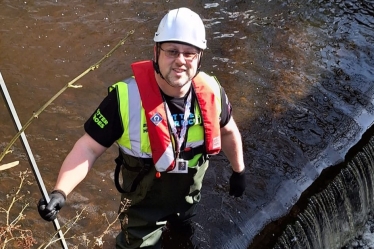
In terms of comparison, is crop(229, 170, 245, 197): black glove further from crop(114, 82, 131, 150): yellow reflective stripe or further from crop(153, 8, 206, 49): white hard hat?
crop(153, 8, 206, 49): white hard hat

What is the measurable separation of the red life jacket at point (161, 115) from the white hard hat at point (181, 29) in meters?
0.25

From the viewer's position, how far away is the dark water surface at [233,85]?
12.3 feet

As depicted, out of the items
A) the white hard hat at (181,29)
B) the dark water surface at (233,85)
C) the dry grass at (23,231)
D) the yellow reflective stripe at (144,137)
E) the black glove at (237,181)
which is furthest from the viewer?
the dark water surface at (233,85)

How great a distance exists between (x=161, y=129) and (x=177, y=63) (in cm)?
37

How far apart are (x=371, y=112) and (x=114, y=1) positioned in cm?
396

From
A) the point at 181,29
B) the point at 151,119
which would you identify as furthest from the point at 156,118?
the point at 181,29

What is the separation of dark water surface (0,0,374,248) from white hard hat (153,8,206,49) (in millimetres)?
1696

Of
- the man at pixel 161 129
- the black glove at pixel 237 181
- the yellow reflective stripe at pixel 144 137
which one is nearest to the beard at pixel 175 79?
the man at pixel 161 129

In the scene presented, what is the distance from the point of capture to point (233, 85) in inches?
207

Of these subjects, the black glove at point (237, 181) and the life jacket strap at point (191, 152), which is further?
the black glove at point (237, 181)

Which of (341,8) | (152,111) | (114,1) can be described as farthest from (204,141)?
(341,8)

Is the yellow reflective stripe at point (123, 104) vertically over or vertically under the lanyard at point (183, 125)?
over

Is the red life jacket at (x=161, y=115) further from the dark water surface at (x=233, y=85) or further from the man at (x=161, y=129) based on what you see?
the dark water surface at (x=233, y=85)

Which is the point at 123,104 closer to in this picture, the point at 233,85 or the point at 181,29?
the point at 181,29
